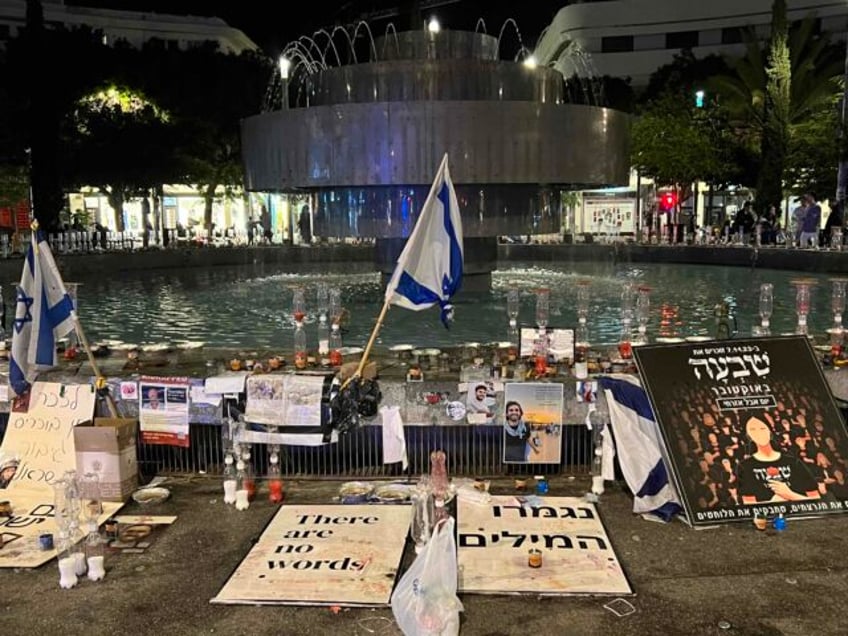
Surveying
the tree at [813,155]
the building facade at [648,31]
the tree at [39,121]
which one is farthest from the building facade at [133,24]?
the tree at [813,155]

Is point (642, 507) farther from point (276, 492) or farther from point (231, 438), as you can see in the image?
point (231, 438)

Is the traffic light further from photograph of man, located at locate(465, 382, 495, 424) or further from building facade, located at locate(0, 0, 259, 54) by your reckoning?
photograph of man, located at locate(465, 382, 495, 424)

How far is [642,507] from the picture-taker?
18.4 ft

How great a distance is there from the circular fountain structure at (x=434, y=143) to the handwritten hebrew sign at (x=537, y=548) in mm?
7333

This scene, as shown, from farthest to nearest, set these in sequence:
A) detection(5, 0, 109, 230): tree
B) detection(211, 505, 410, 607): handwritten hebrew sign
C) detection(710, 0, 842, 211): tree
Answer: detection(710, 0, 842, 211): tree → detection(5, 0, 109, 230): tree → detection(211, 505, 410, 607): handwritten hebrew sign

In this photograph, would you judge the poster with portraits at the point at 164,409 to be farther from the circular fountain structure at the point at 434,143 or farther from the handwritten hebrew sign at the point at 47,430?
the circular fountain structure at the point at 434,143

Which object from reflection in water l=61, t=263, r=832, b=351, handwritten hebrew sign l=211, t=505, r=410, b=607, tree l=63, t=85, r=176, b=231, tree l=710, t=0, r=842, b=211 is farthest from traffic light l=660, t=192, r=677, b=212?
handwritten hebrew sign l=211, t=505, r=410, b=607

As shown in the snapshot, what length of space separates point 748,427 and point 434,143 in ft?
24.9

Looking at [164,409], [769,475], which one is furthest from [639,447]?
[164,409]

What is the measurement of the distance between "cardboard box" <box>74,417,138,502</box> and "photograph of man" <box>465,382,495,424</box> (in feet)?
8.35

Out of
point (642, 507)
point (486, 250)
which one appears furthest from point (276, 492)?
point (486, 250)

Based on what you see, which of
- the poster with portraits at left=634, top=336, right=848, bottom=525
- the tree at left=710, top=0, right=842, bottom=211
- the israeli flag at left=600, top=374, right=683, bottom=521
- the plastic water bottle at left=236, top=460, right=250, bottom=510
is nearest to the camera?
the poster with portraits at left=634, top=336, right=848, bottom=525

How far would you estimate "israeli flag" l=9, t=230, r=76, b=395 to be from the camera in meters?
6.25

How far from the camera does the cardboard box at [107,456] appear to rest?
19.3 feet
